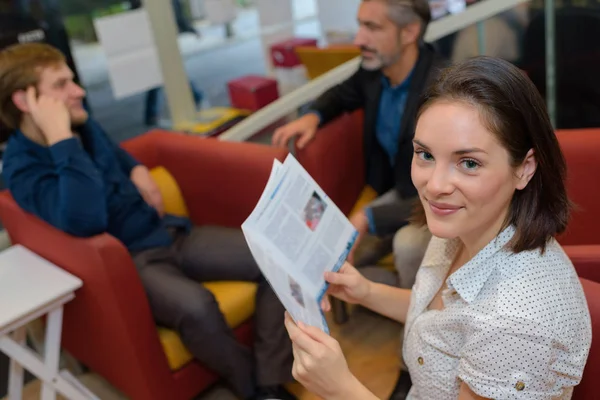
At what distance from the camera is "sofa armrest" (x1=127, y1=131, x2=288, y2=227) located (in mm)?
2004

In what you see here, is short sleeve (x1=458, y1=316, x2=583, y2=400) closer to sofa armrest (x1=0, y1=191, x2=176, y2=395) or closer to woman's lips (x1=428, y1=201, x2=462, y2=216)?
woman's lips (x1=428, y1=201, x2=462, y2=216)

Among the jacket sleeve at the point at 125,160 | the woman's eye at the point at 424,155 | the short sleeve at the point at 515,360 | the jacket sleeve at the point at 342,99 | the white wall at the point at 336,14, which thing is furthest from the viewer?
the white wall at the point at 336,14

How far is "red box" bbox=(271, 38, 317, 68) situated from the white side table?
2105 millimetres

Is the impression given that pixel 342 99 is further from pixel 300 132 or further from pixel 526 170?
pixel 526 170

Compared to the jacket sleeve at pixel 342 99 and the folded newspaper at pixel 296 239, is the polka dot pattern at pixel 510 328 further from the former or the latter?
the jacket sleeve at pixel 342 99

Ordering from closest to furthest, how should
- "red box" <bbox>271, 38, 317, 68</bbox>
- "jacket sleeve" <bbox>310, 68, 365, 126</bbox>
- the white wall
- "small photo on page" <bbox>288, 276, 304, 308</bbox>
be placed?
1. "small photo on page" <bbox>288, 276, 304, 308</bbox>
2. "jacket sleeve" <bbox>310, 68, 365, 126</bbox>
3. "red box" <bbox>271, 38, 317, 68</bbox>
4. the white wall

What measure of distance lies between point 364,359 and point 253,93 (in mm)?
1527

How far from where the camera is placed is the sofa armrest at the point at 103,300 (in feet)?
5.26

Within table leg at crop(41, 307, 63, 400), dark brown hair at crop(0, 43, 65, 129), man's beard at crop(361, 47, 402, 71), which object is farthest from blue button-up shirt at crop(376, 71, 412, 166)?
table leg at crop(41, 307, 63, 400)

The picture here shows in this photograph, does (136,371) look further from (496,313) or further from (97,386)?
(496,313)

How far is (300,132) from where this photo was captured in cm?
211

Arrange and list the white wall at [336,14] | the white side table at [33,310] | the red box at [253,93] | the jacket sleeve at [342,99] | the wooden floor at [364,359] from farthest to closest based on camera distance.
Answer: the white wall at [336,14] → the red box at [253,93] → the jacket sleeve at [342,99] → the wooden floor at [364,359] → the white side table at [33,310]

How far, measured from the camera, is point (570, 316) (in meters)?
0.89

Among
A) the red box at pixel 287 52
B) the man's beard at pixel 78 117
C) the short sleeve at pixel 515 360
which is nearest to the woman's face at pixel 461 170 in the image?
the short sleeve at pixel 515 360
